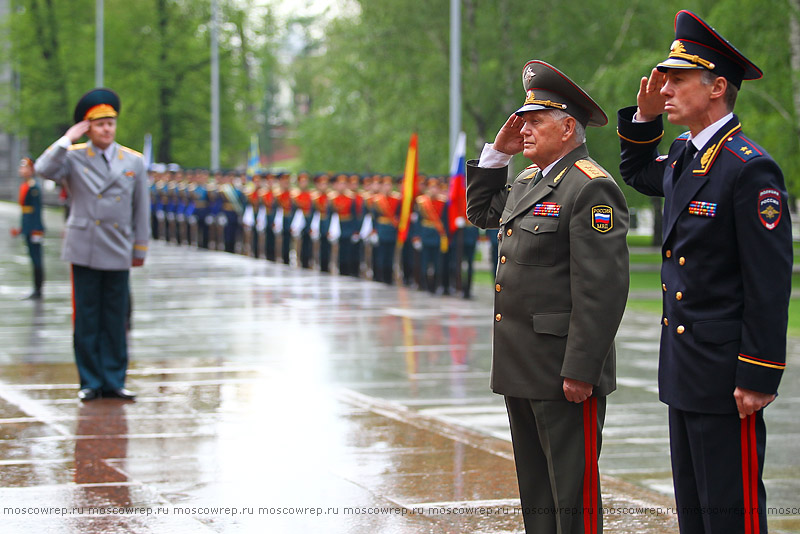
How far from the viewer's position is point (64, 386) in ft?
31.2

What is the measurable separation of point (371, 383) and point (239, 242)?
21373mm

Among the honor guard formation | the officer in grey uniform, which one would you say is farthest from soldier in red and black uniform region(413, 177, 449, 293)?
the officer in grey uniform

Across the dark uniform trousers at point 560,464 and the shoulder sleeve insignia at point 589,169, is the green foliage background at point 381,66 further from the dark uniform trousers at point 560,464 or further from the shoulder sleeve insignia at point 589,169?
the dark uniform trousers at point 560,464

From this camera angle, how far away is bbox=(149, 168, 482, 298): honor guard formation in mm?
20172

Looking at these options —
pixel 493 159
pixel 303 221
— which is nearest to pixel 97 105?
pixel 493 159

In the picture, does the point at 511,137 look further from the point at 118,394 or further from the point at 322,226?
the point at 322,226

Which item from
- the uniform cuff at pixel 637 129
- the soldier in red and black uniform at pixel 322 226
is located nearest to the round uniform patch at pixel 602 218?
the uniform cuff at pixel 637 129

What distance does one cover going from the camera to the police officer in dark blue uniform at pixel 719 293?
13.5 ft

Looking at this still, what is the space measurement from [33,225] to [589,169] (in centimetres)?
1450

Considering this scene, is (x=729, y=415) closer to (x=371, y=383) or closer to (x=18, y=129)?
(x=371, y=383)

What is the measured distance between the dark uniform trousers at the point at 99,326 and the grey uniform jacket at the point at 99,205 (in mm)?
126

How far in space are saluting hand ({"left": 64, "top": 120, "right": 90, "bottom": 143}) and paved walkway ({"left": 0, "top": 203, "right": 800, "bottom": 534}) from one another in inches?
70.9

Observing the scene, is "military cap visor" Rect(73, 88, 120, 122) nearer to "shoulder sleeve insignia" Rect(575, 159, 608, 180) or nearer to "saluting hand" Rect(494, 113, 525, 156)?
"saluting hand" Rect(494, 113, 525, 156)

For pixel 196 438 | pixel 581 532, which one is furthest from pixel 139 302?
pixel 581 532
